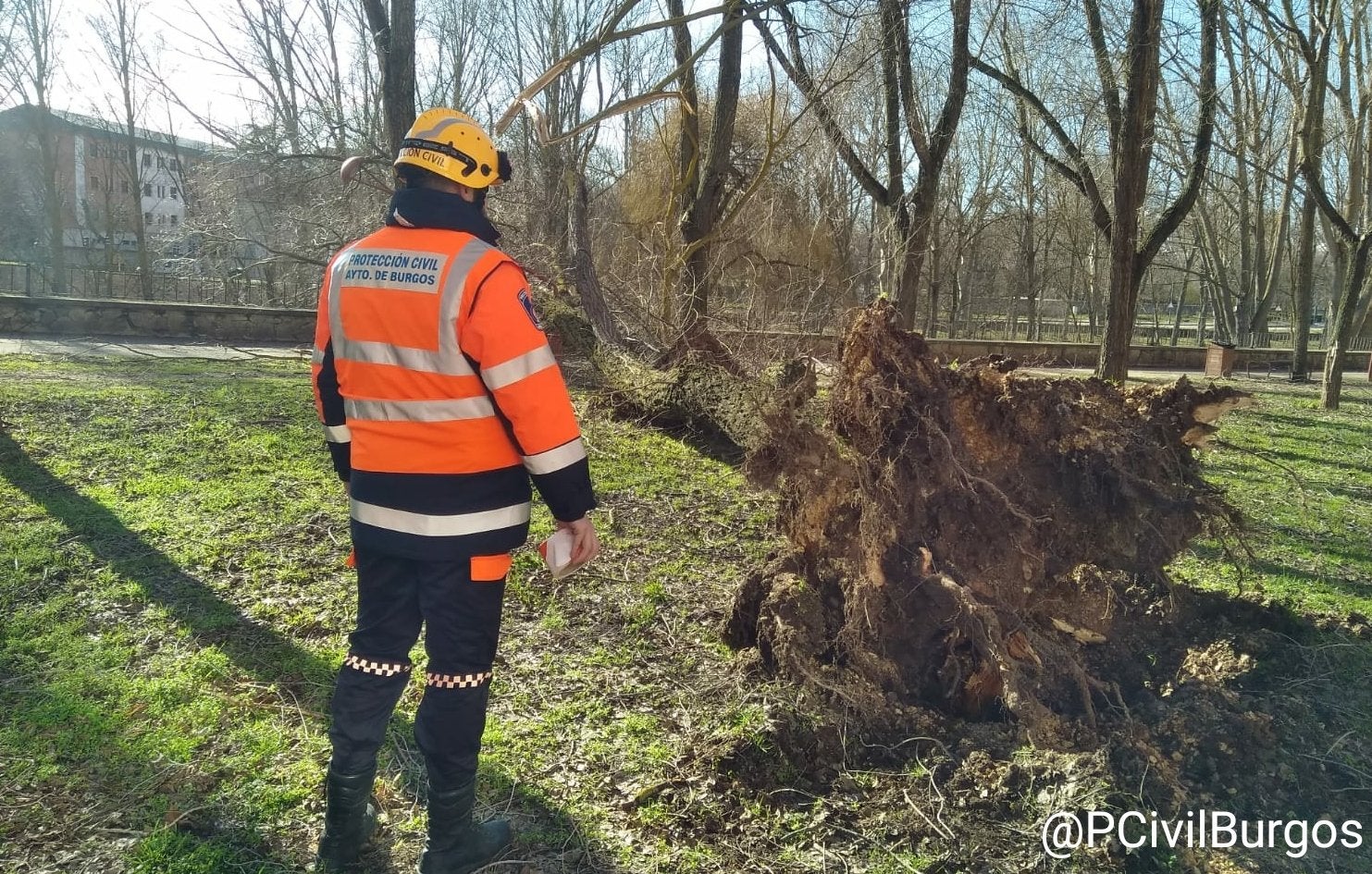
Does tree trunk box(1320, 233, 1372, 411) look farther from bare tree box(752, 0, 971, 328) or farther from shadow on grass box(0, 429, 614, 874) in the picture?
shadow on grass box(0, 429, 614, 874)

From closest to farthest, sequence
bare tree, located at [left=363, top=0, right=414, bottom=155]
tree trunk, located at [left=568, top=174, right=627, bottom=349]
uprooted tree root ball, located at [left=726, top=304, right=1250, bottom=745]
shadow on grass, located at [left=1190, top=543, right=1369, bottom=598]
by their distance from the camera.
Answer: uprooted tree root ball, located at [left=726, top=304, right=1250, bottom=745] → shadow on grass, located at [left=1190, top=543, right=1369, bottom=598] → bare tree, located at [left=363, top=0, right=414, bottom=155] → tree trunk, located at [left=568, top=174, right=627, bottom=349]

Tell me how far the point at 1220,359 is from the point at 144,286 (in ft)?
105

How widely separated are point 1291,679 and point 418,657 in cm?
374

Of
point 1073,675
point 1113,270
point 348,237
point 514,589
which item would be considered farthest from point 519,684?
point 1113,270

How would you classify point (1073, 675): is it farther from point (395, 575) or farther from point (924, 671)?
point (395, 575)

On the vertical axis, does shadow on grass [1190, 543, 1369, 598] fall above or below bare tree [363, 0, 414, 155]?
below

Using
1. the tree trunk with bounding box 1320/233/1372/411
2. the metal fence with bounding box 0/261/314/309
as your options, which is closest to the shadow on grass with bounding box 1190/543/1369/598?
the tree trunk with bounding box 1320/233/1372/411

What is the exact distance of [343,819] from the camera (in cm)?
246

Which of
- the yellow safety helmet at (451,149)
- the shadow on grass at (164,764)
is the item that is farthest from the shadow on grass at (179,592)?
the yellow safety helmet at (451,149)

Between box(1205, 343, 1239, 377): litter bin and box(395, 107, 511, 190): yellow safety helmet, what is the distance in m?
22.1

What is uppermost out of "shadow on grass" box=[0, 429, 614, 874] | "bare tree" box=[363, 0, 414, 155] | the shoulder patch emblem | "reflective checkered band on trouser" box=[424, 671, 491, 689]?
"bare tree" box=[363, 0, 414, 155]

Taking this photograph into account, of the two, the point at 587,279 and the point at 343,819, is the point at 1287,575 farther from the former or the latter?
the point at 587,279

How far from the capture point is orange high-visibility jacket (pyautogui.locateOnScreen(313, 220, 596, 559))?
7.45 feet

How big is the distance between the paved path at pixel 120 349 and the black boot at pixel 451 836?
10980 mm
